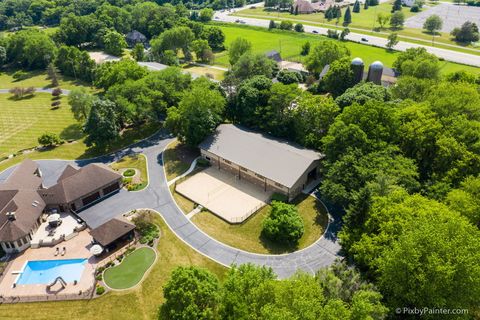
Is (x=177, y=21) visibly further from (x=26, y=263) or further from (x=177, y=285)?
(x=177, y=285)

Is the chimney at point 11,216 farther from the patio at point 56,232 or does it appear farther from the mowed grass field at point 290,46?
the mowed grass field at point 290,46

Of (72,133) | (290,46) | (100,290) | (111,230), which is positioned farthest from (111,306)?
(290,46)

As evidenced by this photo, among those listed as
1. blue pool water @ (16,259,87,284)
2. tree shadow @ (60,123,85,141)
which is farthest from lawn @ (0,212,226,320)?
tree shadow @ (60,123,85,141)

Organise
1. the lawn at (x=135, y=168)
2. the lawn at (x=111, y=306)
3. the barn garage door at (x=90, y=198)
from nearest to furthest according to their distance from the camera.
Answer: the lawn at (x=111, y=306), the barn garage door at (x=90, y=198), the lawn at (x=135, y=168)

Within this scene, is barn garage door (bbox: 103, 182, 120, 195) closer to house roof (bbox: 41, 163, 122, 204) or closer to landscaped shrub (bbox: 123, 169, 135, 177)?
house roof (bbox: 41, 163, 122, 204)

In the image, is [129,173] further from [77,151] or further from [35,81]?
[35,81]

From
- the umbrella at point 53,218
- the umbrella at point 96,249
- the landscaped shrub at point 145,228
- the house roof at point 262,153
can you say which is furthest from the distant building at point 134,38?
the umbrella at point 96,249
